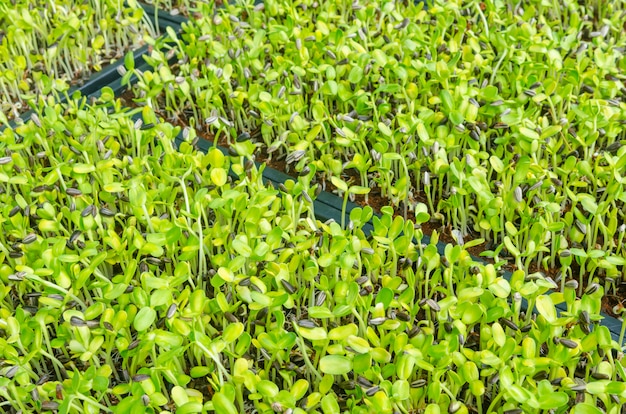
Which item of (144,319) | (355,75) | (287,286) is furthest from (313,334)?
(355,75)

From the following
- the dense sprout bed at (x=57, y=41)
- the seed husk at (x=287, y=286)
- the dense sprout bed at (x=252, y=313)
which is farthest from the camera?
→ the dense sprout bed at (x=57, y=41)

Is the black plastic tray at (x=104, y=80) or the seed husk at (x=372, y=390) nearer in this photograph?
the seed husk at (x=372, y=390)

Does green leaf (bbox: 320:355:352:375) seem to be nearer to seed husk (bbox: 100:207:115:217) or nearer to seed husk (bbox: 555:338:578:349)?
seed husk (bbox: 555:338:578:349)

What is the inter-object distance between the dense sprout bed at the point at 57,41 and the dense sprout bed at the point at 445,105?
28 centimetres

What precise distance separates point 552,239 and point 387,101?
0.67 m

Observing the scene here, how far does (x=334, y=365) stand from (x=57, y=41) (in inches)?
67.2

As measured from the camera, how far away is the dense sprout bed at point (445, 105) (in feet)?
5.56

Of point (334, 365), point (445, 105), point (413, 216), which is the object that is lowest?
point (413, 216)

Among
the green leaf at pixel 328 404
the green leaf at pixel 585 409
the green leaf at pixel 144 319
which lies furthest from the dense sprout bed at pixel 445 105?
the green leaf at pixel 144 319

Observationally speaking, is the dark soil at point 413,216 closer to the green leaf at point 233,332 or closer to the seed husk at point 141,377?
the green leaf at point 233,332

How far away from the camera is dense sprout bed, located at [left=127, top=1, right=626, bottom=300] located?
169cm

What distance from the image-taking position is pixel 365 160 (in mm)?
1826

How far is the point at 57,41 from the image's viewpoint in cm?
244

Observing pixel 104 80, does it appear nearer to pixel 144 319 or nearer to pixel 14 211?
pixel 14 211
